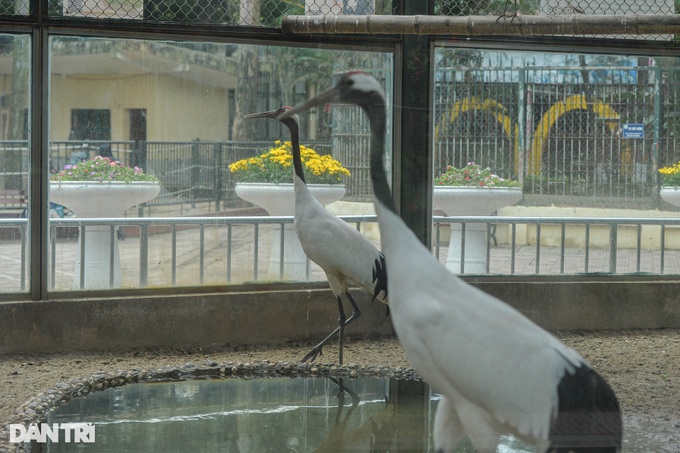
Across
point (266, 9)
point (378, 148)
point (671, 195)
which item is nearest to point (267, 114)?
point (266, 9)

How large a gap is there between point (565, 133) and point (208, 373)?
1997 millimetres

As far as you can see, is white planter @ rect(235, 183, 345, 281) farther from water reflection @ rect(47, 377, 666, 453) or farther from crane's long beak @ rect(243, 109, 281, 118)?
water reflection @ rect(47, 377, 666, 453)

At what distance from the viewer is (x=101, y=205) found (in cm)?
483

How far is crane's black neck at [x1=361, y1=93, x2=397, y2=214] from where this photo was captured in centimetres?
231

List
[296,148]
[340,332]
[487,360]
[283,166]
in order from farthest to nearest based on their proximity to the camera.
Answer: [340,332]
[283,166]
[296,148]
[487,360]

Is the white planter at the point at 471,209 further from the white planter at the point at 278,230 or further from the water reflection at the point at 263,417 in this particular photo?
the white planter at the point at 278,230

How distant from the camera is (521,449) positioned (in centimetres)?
250

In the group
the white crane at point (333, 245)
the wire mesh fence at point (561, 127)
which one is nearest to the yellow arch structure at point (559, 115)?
the wire mesh fence at point (561, 127)

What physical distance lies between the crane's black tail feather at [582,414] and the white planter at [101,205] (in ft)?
9.99

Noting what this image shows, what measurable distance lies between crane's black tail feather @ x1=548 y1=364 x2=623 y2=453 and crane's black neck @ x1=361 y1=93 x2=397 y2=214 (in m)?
0.61

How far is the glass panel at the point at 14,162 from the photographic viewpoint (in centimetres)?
484

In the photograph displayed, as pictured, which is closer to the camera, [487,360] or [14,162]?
[487,360]

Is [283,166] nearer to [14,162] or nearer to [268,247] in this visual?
[268,247]

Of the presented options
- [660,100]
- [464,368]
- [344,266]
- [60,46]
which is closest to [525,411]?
[464,368]
